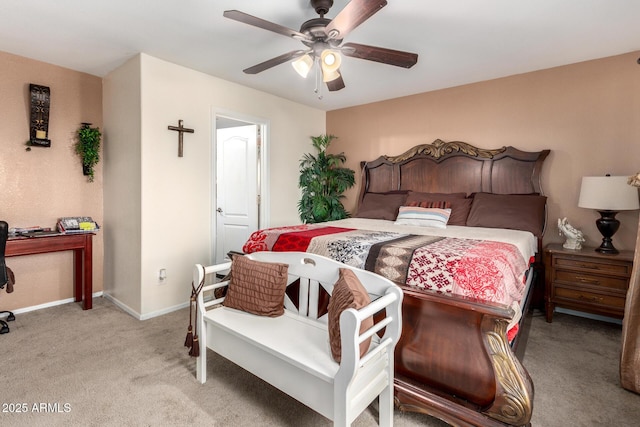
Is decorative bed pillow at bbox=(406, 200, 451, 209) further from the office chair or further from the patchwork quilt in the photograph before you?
the office chair

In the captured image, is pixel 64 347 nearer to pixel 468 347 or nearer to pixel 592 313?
Answer: pixel 468 347

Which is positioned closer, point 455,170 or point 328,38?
point 328,38

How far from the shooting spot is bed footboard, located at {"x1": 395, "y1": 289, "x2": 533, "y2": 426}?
142 centimetres

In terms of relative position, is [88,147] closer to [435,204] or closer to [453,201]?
[435,204]

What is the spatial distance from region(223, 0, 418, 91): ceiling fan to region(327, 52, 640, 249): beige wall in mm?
1870

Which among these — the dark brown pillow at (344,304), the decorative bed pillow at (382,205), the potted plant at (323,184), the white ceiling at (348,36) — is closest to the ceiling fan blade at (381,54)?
the white ceiling at (348,36)

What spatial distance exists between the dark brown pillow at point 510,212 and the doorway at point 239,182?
253cm

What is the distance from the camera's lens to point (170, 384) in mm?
1983

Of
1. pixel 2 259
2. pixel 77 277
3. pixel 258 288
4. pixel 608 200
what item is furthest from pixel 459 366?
pixel 77 277

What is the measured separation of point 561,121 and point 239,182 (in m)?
3.68

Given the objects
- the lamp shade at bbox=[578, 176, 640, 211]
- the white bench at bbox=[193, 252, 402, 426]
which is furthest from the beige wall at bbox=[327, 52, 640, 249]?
the white bench at bbox=[193, 252, 402, 426]

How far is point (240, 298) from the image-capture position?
2010mm

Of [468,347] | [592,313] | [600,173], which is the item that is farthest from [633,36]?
[468,347]

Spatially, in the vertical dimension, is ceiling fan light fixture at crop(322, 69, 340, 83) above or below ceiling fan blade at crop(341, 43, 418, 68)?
below
